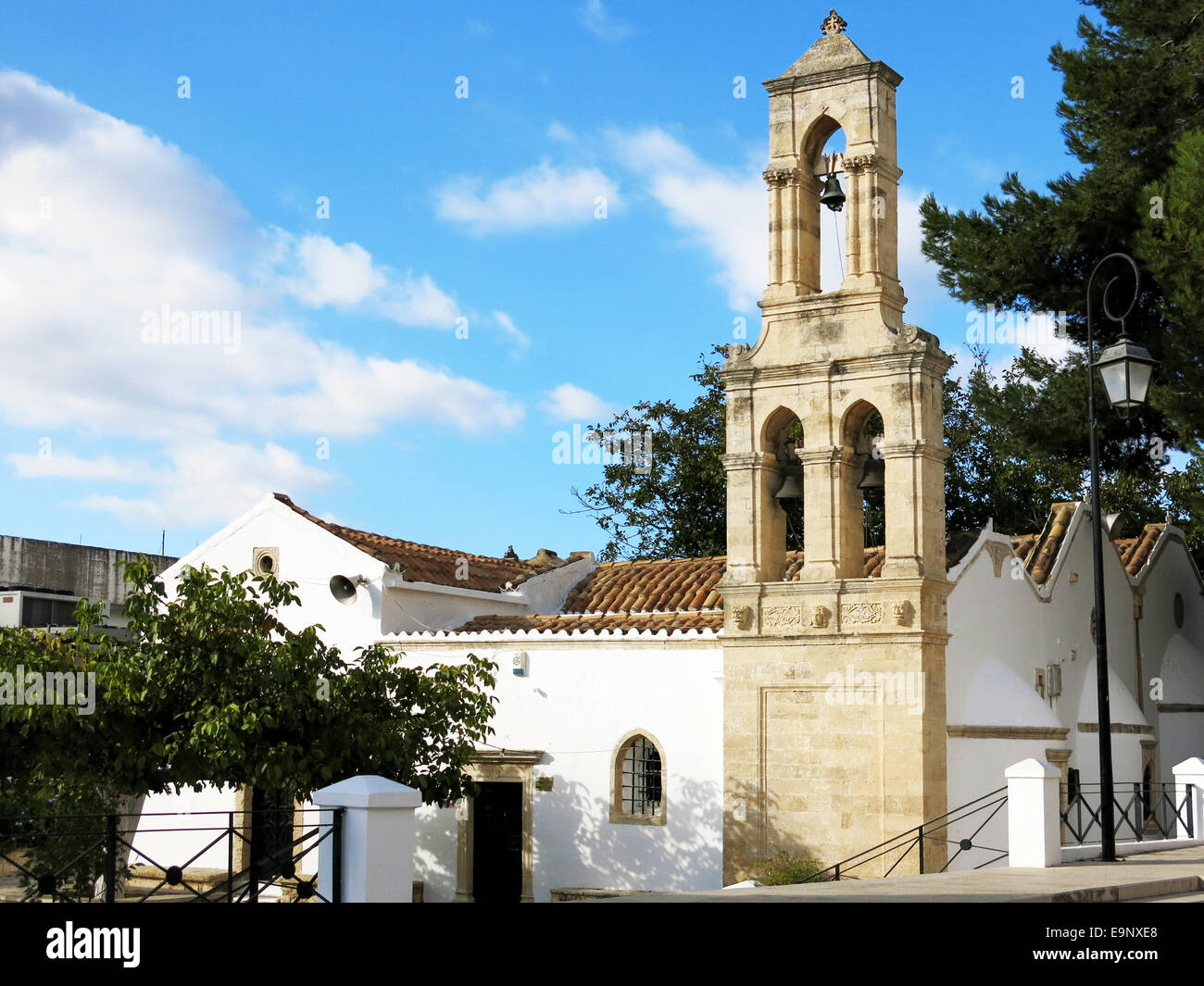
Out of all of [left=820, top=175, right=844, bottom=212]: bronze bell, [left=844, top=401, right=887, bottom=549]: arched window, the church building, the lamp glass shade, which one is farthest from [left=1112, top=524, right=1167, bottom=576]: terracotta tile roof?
the lamp glass shade

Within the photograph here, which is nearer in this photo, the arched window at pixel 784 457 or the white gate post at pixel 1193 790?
the white gate post at pixel 1193 790

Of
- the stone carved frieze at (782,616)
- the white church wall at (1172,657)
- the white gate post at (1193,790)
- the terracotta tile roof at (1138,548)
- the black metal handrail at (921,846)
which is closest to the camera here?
the black metal handrail at (921,846)

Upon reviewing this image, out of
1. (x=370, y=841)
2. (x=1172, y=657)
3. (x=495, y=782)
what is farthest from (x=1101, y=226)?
(x=370, y=841)

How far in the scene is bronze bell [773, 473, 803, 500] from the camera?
1928 centimetres

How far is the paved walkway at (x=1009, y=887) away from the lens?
11.4 m

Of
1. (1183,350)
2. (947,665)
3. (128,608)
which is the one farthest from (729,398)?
(128,608)

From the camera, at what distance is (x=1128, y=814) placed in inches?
919

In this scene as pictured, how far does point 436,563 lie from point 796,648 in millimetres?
7898

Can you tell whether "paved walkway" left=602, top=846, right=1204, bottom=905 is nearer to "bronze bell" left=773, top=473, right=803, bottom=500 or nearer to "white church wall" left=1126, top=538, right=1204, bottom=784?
"bronze bell" left=773, top=473, right=803, bottom=500

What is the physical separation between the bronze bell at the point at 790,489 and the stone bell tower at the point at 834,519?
32mm

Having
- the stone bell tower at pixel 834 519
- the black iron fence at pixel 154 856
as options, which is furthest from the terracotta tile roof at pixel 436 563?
the stone bell tower at pixel 834 519

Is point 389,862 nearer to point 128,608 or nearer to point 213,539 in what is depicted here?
point 128,608

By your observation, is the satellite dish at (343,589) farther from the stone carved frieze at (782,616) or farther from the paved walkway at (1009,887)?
the paved walkway at (1009,887)

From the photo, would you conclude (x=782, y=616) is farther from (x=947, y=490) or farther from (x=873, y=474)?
(x=947, y=490)
